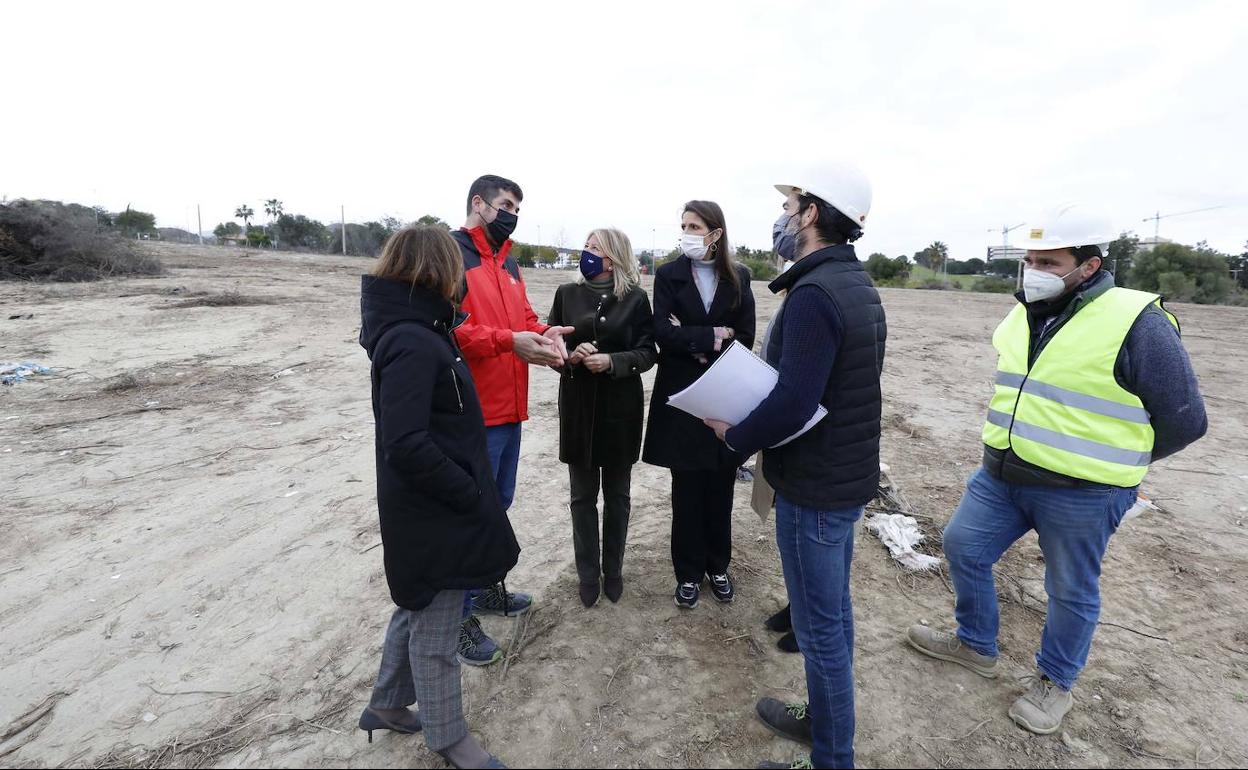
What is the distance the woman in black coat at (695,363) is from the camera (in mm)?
2998

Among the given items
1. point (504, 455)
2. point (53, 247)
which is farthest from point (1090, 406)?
point (53, 247)

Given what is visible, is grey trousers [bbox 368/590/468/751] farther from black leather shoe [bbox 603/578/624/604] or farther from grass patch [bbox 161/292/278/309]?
grass patch [bbox 161/292/278/309]

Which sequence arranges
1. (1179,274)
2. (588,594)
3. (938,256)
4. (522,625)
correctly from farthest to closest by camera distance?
(938,256)
(1179,274)
(588,594)
(522,625)

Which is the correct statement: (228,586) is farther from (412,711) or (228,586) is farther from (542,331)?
Result: (542,331)

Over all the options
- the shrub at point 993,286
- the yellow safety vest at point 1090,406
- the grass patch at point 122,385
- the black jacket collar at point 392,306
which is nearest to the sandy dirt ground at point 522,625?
the grass patch at point 122,385

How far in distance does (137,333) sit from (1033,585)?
471 inches

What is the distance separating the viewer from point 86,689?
8.73ft

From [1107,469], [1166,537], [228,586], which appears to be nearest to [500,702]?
[228,586]

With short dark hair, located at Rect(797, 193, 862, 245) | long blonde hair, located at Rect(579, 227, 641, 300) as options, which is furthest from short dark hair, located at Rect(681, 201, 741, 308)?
short dark hair, located at Rect(797, 193, 862, 245)

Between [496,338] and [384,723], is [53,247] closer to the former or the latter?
[496,338]

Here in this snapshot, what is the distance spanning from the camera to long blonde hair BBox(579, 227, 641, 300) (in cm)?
307

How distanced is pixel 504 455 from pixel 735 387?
1.37 meters

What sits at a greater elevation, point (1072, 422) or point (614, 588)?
point (1072, 422)

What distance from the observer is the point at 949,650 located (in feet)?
9.20
